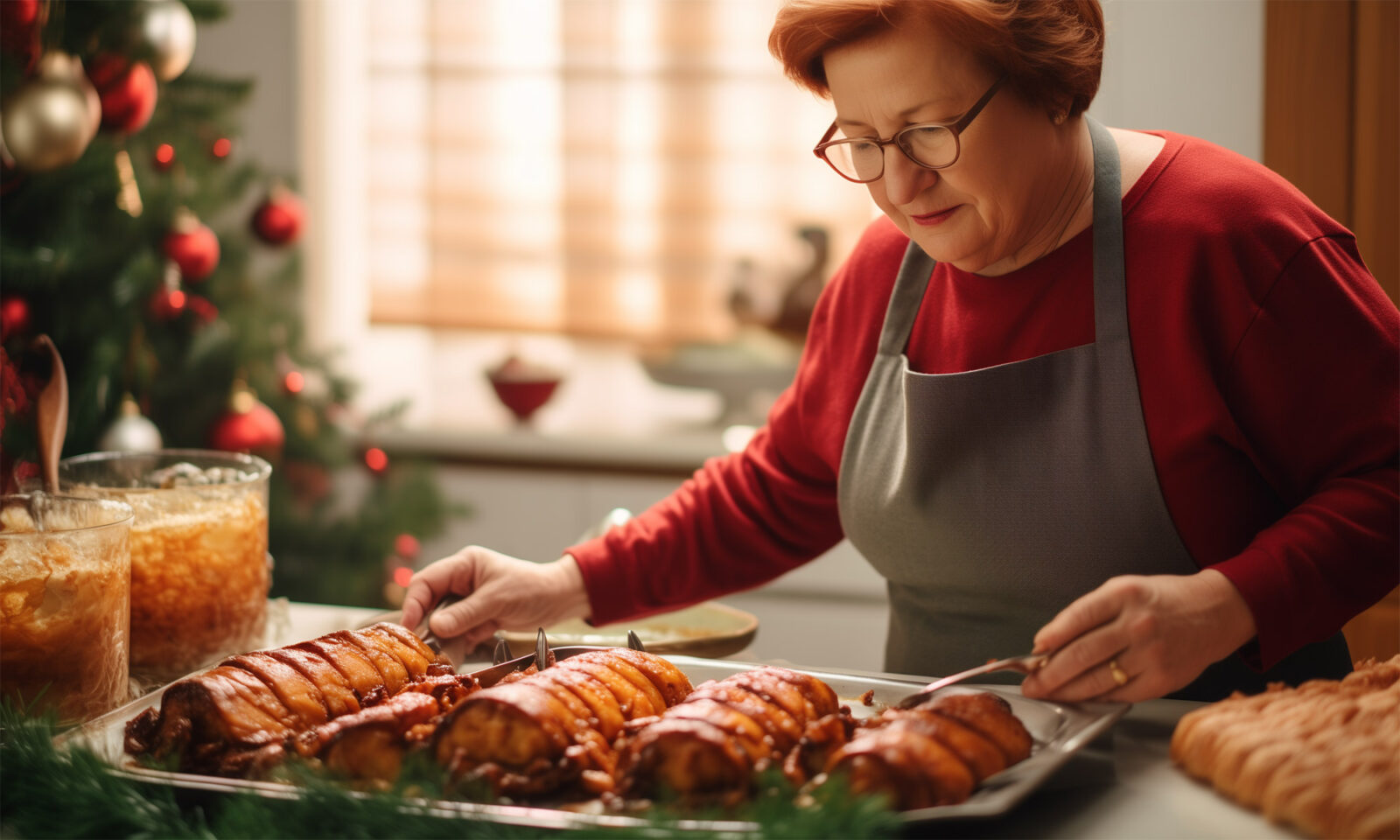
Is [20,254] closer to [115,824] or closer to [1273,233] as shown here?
[115,824]

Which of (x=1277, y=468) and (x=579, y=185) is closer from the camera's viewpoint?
(x=1277, y=468)

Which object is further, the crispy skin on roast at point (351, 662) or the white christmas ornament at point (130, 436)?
the white christmas ornament at point (130, 436)

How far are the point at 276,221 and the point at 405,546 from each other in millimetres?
899

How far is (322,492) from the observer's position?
9.59ft

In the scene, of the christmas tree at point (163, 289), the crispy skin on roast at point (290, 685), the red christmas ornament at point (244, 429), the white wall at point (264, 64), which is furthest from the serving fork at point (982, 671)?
the white wall at point (264, 64)

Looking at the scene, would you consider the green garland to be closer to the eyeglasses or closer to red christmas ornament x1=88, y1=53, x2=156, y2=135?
the eyeglasses

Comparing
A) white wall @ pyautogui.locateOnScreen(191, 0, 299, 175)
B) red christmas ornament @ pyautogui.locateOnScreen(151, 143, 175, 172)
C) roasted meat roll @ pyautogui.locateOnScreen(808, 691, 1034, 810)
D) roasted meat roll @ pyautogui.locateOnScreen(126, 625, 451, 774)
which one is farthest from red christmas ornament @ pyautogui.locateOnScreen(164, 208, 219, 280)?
roasted meat roll @ pyautogui.locateOnScreen(808, 691, 1034, 810)

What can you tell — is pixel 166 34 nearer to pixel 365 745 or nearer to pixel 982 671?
pixel 365 745

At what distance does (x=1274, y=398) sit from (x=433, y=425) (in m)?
2.95

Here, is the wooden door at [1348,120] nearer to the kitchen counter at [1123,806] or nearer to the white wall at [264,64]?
the kitchen counter at [1123,806]

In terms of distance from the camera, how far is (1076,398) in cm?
130

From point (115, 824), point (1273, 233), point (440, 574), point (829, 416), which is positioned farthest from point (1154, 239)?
point (115, 824)

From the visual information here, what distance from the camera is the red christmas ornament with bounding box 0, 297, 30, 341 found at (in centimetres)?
198

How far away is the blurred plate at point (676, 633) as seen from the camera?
1388 mm
